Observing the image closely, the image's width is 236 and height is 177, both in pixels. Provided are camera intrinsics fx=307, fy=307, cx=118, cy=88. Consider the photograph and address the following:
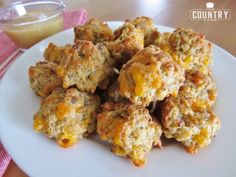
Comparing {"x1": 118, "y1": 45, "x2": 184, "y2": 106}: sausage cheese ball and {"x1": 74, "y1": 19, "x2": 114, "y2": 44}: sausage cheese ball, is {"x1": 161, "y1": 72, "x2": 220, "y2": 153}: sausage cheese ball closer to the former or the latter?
{"x1": 118, "y1": 45, "x2": 184, "y2": 106}: sausage cheese ball

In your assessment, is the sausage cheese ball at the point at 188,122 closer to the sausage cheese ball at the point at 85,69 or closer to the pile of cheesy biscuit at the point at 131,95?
the pile of cheesy biscuit at the point at 131,95

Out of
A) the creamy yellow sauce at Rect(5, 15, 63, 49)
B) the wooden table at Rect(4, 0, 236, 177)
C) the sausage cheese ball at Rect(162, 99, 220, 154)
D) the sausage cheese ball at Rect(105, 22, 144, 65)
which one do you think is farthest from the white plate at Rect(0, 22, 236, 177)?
the wooden table at Rect(4, 0, 236, 177)

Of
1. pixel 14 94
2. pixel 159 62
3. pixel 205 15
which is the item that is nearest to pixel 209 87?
pixel 159 62

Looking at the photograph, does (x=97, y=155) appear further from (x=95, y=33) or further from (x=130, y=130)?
(x=95, y=33)

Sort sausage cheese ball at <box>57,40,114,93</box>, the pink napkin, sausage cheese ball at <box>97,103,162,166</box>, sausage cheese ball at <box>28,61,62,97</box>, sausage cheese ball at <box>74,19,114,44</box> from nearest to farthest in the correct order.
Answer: sausage cheese ball at <box>97,103,162,166</box>
sausage cheese ball at <box>57,40,114,93</box>
sausage cheese ball at <box>28,61,62,97</box>
sausage cheese ball at <box>74,19,114,44</box>
the pink napkin

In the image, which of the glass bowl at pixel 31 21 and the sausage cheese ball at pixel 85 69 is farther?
the glass bowl at pixel 31 21

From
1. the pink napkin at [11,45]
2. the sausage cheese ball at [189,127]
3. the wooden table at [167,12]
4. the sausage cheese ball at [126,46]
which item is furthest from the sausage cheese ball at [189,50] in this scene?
the pink napkin at [11,45]

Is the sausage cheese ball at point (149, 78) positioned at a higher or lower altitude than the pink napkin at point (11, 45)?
higher
